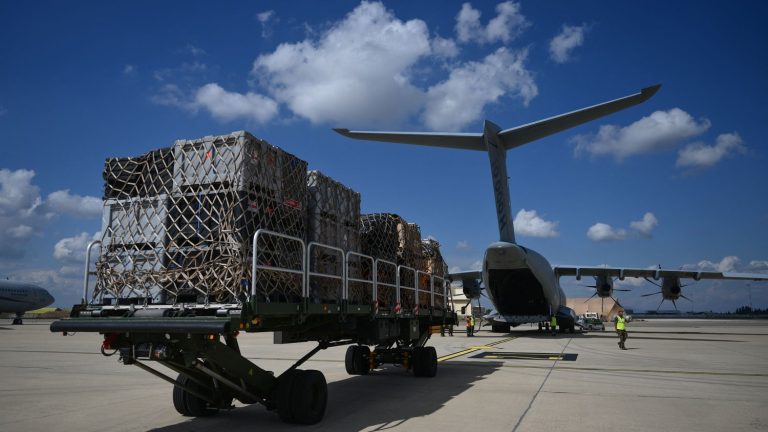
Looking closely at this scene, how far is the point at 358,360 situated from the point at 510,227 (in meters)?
14.8

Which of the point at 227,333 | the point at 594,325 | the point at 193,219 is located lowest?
the point at 594,325

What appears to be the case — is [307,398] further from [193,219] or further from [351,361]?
[351,361]

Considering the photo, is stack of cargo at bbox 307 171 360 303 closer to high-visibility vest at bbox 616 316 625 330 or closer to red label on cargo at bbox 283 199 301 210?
red label on cargo at bbox 283 199 301 210

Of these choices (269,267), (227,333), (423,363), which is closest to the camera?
(227,333)

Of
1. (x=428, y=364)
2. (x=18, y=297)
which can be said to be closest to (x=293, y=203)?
(x=428, y=364)

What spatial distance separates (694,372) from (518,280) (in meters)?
14.3

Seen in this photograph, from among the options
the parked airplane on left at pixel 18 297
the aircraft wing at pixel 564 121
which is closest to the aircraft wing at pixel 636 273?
the aircraft wing at pixel 564 121

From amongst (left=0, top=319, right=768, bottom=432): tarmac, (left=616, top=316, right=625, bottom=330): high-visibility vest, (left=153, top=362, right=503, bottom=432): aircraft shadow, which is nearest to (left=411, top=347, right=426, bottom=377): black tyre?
(left=153, top=362, right=503, bottom=432): aircraft shadow

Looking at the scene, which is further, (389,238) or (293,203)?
(389,238)

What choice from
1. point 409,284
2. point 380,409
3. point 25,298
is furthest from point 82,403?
point 25,298

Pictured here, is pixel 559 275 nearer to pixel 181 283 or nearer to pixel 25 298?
pixel 181 283

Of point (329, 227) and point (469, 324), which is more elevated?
point (329, 227)

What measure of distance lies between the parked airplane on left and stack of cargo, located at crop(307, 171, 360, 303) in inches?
1808

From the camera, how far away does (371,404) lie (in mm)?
8836
